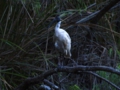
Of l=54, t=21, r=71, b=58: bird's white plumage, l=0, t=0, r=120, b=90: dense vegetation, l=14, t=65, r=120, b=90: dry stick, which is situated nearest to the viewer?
l=14, t=65, r=120, b=90: dry stick

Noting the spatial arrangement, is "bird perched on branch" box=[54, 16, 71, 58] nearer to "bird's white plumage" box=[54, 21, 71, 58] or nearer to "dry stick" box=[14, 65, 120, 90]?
"bird's white plumage" box=[54, 21, 71, 58]

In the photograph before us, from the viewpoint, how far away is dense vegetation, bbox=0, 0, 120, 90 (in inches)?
187

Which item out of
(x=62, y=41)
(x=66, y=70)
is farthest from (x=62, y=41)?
(x=66, y=70)

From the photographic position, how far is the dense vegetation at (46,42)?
4.74 meters

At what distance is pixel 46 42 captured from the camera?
4.97m

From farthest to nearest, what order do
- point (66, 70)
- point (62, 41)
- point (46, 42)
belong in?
point (46, 42), point (62, 41), point (66, 70)

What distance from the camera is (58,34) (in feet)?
13.8

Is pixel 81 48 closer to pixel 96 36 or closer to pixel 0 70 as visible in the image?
pixel 96 36

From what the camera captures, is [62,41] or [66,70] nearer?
[66,70]

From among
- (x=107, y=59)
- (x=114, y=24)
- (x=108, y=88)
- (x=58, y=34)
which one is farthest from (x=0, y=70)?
(x=114, y=24)

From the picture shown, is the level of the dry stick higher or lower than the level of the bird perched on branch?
lower

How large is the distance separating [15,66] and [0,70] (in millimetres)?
383

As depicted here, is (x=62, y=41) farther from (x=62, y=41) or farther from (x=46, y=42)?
(x=46, y=42)

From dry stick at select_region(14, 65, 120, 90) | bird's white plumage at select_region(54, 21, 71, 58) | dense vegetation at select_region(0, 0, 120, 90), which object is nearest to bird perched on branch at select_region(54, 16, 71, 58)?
bird's white plumage at select_region(54, 21, 71, 58)
